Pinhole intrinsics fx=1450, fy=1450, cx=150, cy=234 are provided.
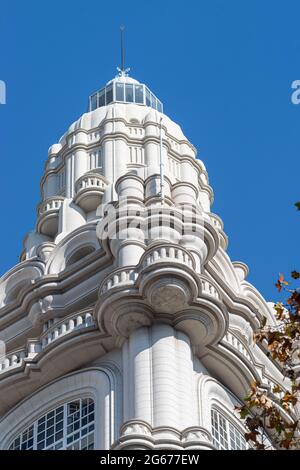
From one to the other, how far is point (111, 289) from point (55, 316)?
6.17m

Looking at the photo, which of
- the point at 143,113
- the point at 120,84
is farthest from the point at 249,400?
the point at 120,84

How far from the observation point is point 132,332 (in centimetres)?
4812

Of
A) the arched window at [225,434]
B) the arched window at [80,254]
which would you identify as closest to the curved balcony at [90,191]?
the arched window at [80,254]

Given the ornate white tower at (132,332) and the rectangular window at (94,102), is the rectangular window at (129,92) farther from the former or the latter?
the ornate white tower at (132,332)

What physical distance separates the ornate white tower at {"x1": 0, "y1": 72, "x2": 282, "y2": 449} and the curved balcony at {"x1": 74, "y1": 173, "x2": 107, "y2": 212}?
722 mm

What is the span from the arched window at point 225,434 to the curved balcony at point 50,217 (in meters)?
16.7

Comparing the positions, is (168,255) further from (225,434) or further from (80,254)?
(80,254)

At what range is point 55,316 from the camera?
5369 centimetres

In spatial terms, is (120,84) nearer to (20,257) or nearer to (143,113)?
(143,113)

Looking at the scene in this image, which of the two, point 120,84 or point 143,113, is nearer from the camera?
point 143,113

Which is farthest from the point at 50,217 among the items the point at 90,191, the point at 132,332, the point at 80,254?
the point at 132,332

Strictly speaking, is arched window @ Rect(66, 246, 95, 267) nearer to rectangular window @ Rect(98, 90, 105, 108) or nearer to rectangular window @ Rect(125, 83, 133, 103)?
rectangular window @ Rect(125, 83, 133, 103)

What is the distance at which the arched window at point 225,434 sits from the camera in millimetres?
47062

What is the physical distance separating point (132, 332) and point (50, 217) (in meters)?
15.4
